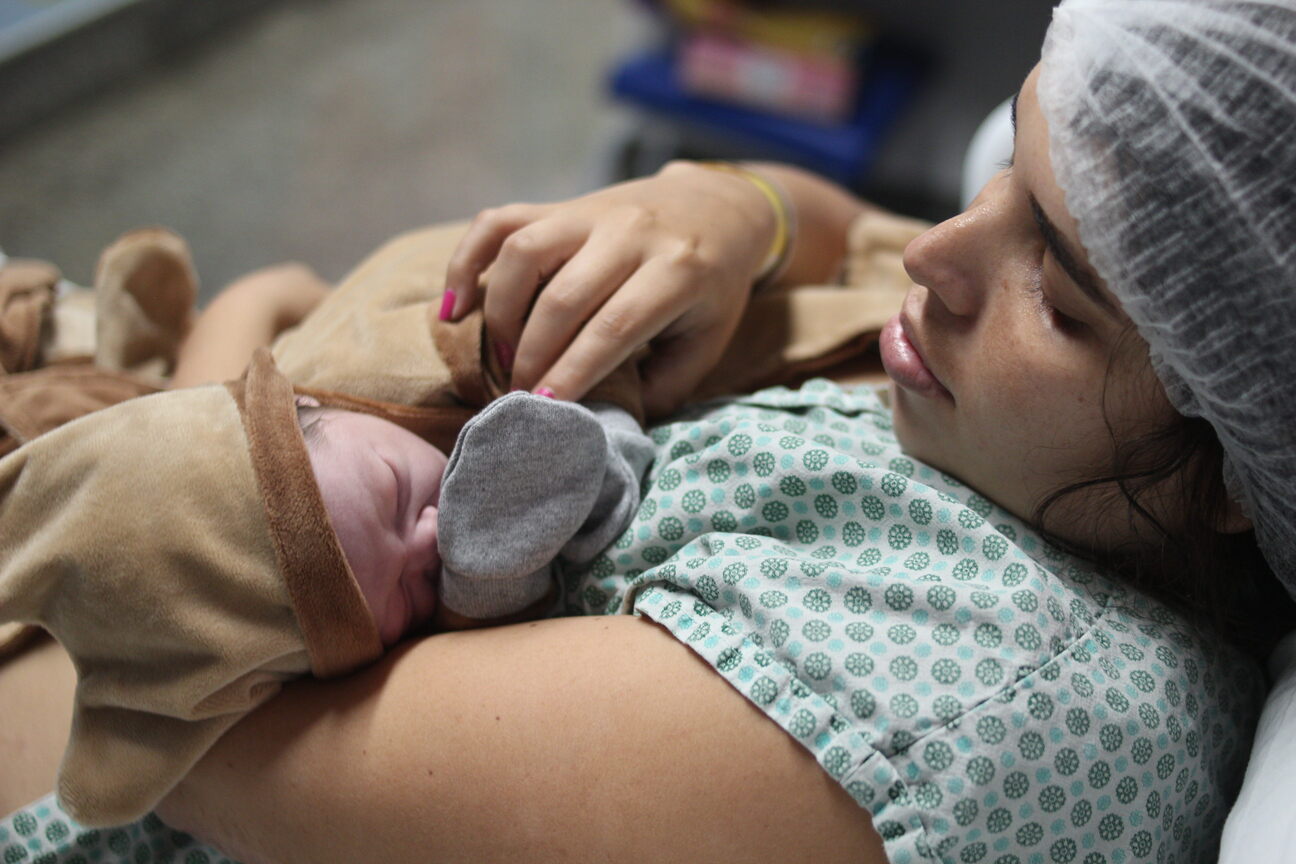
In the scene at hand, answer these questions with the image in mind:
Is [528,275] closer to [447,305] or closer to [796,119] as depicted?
[447,305]

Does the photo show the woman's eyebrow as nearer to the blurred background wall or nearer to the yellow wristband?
the yellow wristband

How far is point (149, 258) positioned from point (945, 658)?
35.0 inches

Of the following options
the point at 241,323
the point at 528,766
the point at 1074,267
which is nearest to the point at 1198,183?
the point at 1074,267

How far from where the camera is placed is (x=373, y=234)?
79.5 inches

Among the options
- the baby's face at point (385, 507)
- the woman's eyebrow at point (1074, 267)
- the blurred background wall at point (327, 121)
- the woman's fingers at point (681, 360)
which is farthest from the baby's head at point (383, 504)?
the blurred background wall at point (327, 121)

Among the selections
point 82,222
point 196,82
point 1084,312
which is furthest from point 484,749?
point 196,82

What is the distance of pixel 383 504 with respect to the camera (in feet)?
2.40

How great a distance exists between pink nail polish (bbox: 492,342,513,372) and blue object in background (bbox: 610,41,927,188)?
133cm

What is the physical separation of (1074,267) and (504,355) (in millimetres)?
452

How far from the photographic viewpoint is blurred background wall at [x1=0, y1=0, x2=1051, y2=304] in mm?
1980

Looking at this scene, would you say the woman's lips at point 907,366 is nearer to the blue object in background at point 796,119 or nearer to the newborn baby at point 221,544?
the newborn baby at point 221,544

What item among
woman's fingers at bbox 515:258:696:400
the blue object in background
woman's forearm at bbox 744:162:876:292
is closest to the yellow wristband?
woman's forearm at bbox 744:162:876:292

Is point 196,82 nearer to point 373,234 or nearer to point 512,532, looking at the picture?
point 373,234

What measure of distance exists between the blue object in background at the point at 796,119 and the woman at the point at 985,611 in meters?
1.35
